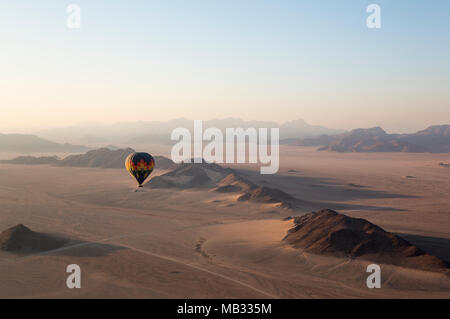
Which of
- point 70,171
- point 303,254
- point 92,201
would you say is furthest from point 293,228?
point 70,171

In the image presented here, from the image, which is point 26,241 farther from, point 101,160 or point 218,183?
point 101,160

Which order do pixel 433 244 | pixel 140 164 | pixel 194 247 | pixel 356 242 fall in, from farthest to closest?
pixel 140 164
pixel 194 247
pixel 433 244
pixel 356 242

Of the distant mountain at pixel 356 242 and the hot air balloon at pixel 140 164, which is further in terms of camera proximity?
the hot air balloon at pixel 140 164

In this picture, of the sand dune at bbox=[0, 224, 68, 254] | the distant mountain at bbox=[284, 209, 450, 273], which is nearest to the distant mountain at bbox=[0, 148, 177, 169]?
the sand dune at bbox=[0, 224, 68, 254]

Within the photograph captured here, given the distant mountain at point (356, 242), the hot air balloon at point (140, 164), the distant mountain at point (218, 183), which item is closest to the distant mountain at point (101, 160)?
the distant mountain at point (218, 183)

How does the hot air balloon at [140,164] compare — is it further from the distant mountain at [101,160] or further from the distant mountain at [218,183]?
the distant mountain at [101,160]

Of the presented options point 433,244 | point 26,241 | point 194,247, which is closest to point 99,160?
point 26,241

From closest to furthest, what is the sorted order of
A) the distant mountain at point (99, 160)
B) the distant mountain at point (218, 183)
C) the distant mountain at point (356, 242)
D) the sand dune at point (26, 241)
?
the distant mountain at point (356, 242), the sand dune at point (26, 241), the distant mountain at point (218, 183), the distant mountain at point (99, 160)
